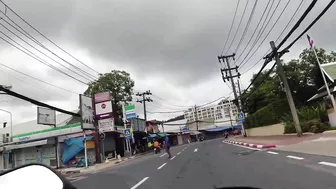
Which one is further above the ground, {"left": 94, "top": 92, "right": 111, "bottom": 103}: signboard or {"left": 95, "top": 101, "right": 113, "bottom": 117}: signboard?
{"left": 94, "top": 92, "right": 111, "bottom": 103}: signboard

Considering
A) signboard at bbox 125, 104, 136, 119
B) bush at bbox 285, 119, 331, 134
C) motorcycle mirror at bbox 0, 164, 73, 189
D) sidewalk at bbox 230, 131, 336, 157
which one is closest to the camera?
motorcycle mirror at bbox 0, 164, 73, 189

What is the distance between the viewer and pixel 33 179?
6.64 ft

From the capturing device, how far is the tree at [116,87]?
49.6 metres

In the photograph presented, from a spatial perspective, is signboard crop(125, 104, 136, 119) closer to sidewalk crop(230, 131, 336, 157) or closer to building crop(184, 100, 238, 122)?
sidewalk crop(230, 131, 336, 157)

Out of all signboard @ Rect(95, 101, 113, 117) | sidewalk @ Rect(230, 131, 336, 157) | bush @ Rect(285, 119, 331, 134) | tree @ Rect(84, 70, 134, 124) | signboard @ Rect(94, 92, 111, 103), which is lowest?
sidewalk @ Rect(230, 131, 336, 157)

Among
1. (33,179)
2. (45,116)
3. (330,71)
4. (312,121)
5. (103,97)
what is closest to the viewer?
(33,179)

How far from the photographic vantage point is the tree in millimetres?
49634

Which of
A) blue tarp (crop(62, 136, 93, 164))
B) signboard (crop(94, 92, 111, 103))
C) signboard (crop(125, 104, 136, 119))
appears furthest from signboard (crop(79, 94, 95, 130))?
signboard (crop(125, 104, 136, 119))

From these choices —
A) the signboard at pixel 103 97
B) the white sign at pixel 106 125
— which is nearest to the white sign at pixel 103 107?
the signboard at pixel 103 97

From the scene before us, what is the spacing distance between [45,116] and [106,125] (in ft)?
25.9

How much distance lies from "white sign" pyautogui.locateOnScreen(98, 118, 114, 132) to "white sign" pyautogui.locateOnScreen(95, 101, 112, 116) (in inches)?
33.7

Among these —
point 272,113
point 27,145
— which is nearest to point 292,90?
point 272,113

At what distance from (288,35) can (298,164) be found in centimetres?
631

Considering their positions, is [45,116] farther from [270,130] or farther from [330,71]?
[330,71]
